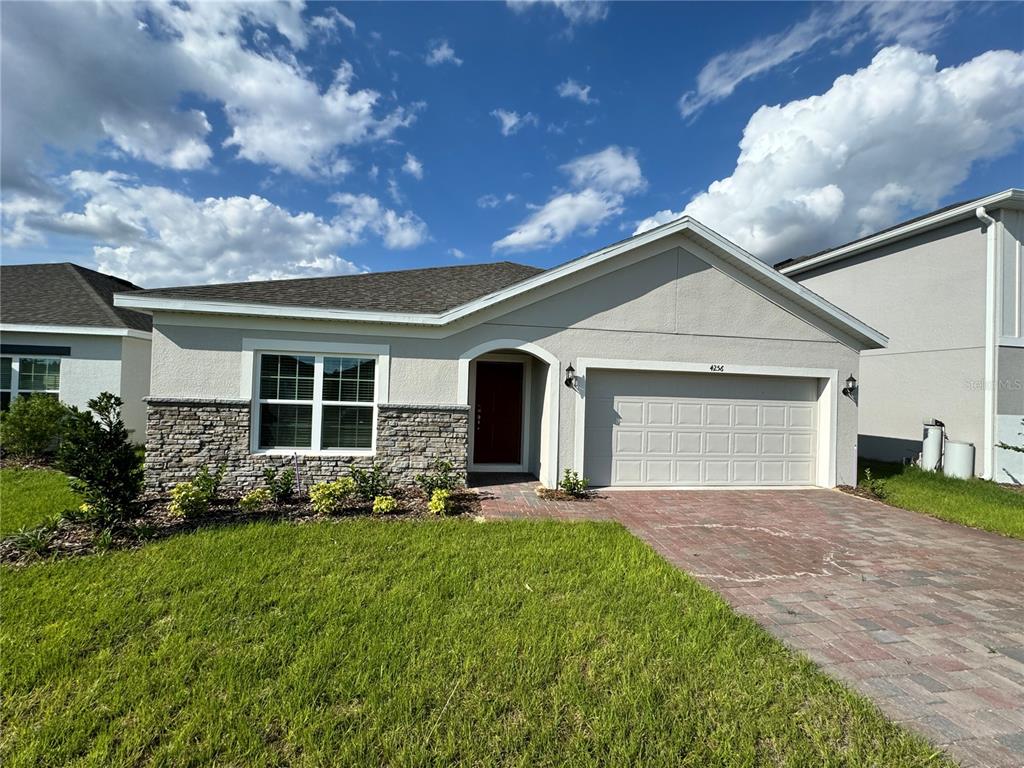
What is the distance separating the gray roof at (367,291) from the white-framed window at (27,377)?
7.02m

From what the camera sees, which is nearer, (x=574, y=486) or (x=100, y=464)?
(x=100, y=464)

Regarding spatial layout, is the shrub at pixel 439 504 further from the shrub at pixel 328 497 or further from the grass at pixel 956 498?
the grass at pixel 956 498

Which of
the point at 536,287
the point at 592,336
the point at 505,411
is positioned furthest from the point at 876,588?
the point at 505,411

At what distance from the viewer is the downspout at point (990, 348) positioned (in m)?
10.3

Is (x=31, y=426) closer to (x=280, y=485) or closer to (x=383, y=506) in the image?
(x=280, y=485)

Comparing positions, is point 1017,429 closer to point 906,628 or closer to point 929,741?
point 906,628

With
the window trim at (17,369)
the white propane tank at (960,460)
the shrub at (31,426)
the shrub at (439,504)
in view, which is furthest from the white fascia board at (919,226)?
the window trim at (17,369)

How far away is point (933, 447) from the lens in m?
11.0

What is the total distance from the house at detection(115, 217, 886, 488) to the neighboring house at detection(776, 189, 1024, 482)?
3.43 meters

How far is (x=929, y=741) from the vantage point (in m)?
2.62

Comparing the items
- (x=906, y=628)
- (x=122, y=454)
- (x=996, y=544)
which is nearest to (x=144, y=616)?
(x=122, y=454)

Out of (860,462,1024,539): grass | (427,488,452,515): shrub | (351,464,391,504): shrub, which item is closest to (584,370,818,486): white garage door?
(860,462,1024,539): grass

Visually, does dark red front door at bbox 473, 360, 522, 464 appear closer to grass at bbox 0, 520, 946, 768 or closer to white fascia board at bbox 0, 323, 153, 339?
grass at bbox 0, 520, 946, 768

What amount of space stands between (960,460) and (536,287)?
1063cm
